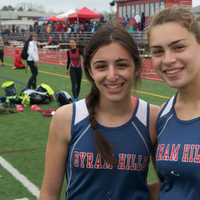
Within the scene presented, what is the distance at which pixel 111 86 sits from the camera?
195cm

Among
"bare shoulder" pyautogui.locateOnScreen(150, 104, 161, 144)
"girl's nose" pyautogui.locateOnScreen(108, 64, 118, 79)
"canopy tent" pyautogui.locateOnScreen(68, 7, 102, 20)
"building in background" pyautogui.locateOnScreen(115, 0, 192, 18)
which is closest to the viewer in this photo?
"girl's nose" pyautogui.locateOnScreen(108, 64, 118, 79)

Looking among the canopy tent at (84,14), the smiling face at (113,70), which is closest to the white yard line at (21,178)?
the smiling face at (113,70)

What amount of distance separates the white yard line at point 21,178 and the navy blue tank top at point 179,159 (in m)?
3.13

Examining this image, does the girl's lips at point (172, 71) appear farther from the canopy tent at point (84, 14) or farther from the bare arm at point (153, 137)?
the canopy tent at point (84, 14)

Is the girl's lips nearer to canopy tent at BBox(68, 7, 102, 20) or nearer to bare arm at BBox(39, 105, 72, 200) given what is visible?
bare arm at BBox(39, 105, 72, 200)

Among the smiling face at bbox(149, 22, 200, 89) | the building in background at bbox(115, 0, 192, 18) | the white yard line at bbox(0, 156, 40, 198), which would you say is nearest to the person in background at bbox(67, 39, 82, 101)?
the white yard line at bbox(0, 156, 40, 198)

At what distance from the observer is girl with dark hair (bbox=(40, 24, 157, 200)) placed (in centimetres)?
196

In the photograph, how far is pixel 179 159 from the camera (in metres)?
1.82

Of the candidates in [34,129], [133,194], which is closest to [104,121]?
[133,194]

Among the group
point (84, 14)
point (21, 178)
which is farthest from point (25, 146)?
point (84, 14)

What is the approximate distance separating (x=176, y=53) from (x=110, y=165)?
22.5 inches

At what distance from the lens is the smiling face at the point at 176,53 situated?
178 centimetres

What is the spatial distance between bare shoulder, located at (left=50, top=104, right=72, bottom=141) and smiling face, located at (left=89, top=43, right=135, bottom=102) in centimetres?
20

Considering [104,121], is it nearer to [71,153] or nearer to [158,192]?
[71,153]
